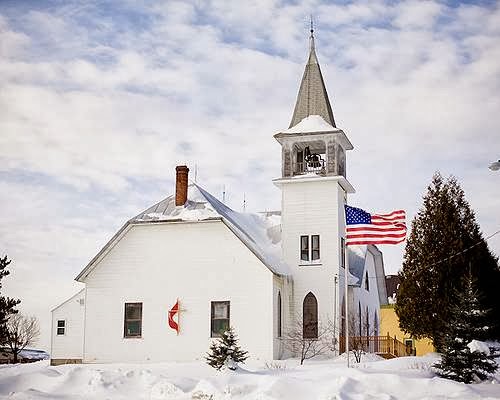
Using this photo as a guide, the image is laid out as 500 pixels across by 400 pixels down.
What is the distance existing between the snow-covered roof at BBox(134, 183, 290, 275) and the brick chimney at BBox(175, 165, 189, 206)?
0.27m

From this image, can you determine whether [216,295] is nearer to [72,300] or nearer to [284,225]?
[284,225]

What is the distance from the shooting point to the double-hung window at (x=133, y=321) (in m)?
36.8

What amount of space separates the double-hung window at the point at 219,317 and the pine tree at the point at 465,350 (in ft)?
41.8

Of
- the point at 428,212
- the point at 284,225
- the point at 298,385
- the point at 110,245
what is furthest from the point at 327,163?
the point at 298,385

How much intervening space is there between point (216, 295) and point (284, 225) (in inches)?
197

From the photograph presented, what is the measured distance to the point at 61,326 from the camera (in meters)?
41.6

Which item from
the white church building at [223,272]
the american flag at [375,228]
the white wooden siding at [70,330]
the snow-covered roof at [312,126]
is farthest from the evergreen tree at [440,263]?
the white wooden siding at [70,330]

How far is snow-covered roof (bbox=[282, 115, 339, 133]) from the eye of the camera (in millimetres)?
38781

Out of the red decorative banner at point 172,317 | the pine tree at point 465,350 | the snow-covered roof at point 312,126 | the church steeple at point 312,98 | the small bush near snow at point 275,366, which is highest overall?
the church steeple at point 312,98

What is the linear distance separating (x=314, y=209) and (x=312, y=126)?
3.88 meters

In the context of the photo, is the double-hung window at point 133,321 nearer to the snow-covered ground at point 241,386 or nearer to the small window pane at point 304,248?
the small window pane at point 304,248

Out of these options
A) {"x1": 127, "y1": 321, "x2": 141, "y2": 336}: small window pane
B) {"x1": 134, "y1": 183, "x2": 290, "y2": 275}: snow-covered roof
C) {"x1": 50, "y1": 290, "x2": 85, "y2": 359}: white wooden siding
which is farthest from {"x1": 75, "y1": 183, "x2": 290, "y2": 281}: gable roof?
{"x1": 50, "y1": 290, "x2": 85, "y2": 359}: white wooden siding

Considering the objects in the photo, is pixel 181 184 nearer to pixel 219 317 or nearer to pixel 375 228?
pixel 219 317

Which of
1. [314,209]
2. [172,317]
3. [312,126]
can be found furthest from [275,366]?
[312,126]
